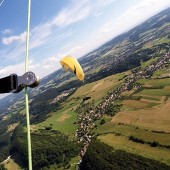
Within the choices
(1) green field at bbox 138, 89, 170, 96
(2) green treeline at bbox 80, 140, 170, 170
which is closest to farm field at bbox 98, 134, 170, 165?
(2) green treeline at bbox 80, 140, 170, 170

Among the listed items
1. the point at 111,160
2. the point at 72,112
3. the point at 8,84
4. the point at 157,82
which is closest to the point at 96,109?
the point at 72,112

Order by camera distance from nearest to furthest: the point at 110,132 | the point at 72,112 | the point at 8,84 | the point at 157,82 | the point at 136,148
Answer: the point at 8,84, the point at 136,148, the point at 110,132, the point at 157,82, the point at 72,112

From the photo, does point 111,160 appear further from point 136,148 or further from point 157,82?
point 157,82

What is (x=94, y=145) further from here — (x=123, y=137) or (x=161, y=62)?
(x=161, y=62)

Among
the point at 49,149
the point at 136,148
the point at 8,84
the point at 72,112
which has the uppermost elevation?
the point at 8,84

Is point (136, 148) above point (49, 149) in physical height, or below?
below

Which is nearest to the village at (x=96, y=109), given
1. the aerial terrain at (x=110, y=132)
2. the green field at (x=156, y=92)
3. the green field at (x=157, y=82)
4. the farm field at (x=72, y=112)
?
the aerial terrain at (x=110, y=132)
